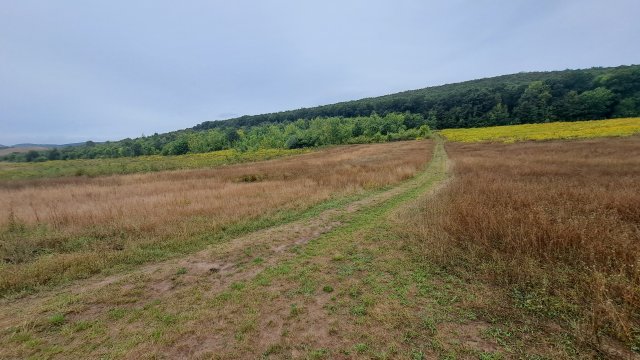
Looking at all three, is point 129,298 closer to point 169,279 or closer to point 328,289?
point 169,279

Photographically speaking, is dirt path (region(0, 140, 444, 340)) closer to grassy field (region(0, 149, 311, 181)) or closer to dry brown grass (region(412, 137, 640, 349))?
dry brown grass (region(412, 137, 640, 349))

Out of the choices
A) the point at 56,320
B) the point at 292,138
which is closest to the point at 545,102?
the point at 292,138

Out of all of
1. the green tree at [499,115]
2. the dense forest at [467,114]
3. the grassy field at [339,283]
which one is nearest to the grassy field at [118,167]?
the dense forest at [467,114]

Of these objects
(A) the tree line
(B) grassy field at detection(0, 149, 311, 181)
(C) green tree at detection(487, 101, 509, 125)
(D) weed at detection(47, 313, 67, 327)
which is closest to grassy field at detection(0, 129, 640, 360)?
(D) weed at detection(47, 313, 67, 327)

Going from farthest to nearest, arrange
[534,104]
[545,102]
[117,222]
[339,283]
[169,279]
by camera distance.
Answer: [534,104], [545,102], [117,222], [169,279], [339,283]

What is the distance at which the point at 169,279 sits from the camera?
6.20m

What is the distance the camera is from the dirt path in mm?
5059

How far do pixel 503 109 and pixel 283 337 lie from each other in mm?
101028

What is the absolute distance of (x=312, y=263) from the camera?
671 cm

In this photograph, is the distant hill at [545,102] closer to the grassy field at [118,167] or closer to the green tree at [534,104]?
the green tree at [534,104]

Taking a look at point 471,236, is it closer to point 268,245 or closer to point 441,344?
point 441,344

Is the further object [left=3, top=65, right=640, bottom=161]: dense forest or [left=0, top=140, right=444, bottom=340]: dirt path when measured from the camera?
[left=3, top=65, right=640, bottom=161]: dense forest

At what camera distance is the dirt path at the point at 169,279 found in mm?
5059

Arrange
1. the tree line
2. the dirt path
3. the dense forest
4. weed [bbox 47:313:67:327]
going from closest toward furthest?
1. weed [bbox 47:313:67:327]
2. the dirt path
3. the dense forest
4. the tree line
